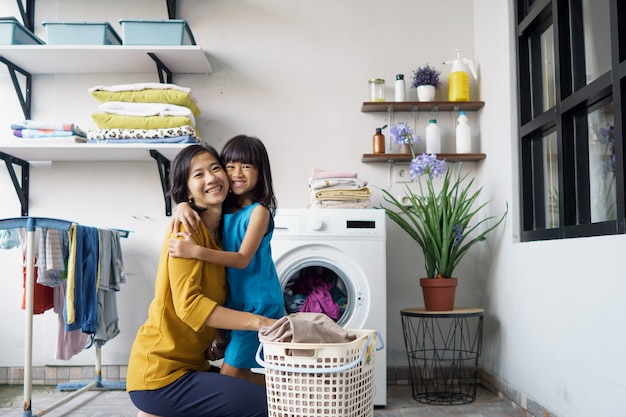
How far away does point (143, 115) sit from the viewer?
3207mm

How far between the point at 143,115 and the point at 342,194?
1.08 metres

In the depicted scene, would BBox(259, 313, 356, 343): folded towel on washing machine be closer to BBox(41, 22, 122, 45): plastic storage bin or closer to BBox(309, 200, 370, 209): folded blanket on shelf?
BBox(309, 200, 370, 209): folded blanket on shelf

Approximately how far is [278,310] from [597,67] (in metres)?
1.46

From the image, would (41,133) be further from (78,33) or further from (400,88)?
(400,88)

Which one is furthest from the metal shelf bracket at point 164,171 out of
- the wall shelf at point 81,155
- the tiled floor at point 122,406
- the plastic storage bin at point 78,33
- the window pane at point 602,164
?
the window pane at point 602,164

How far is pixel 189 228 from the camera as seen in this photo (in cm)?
168

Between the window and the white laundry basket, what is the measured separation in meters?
1.20

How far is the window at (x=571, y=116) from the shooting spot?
211 cm

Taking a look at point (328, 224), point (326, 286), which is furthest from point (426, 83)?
point (326, 286)

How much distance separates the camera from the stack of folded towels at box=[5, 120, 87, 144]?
10.4ft

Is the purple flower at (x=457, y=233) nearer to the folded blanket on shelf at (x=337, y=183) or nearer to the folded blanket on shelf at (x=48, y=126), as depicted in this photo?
the folded blanket on shelf at (x=337, y=183)

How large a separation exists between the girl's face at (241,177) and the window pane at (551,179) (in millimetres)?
1441

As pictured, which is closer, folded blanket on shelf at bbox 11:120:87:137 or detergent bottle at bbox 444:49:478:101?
folded blanket on shelf at bbox 11:120:87:137

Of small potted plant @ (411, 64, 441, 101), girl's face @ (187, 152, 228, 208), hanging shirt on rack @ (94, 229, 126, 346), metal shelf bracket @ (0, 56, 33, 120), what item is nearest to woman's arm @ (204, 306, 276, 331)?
girl's face @ (187, 152, 228, 208)
